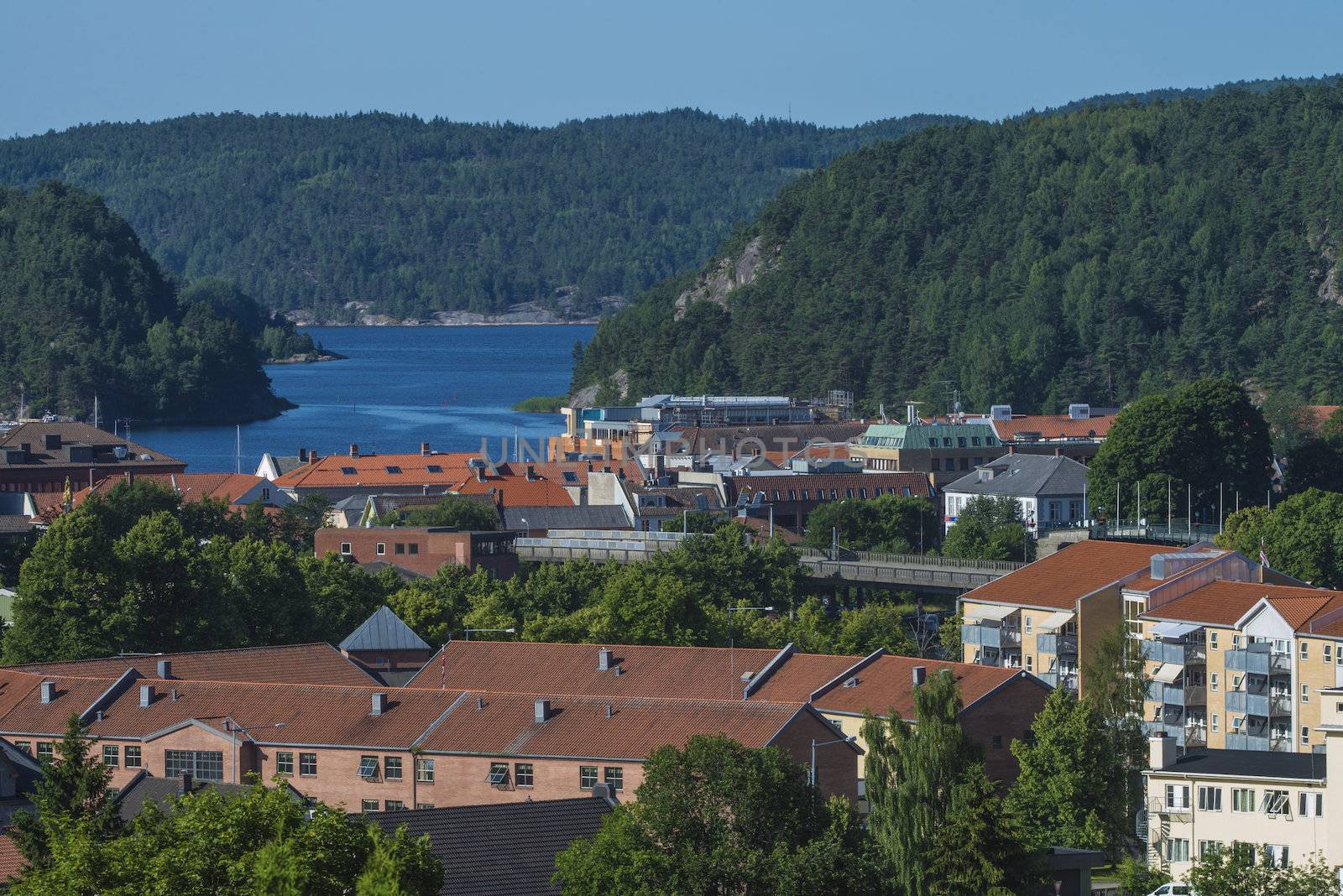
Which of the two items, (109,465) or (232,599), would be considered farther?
(109,465)

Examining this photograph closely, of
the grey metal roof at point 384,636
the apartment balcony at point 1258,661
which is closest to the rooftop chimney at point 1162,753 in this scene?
the apartment balcony at point 1258,661

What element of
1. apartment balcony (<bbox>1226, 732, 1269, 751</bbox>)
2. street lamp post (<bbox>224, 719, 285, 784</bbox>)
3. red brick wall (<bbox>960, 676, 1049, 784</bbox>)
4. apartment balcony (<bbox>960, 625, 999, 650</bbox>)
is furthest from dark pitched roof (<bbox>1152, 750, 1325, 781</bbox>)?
apartment balcony (<bbox>960, 625, 999, 650</bbox>)

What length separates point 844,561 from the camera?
84375 mm

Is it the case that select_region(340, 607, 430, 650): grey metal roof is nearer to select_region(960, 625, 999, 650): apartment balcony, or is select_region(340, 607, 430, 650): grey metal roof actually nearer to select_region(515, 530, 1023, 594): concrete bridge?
select_region(960, 625, 999, 650): apartment balcony

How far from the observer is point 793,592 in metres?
76.4

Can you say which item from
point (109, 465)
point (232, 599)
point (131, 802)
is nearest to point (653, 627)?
point (232, 599)

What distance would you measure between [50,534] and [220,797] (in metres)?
37.1

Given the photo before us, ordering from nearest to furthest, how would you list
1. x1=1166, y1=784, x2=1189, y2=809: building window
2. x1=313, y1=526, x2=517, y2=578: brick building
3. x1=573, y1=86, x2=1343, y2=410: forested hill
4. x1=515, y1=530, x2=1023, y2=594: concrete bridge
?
x1=1166, y1=784, x2=1189, y2=809: building window < x1=515, y1=530, x2=1023, y2=594: concrete bridge < x1=313, y1=526, x2=517, y2=578: brick building < x1=573, y1=86, x2=1343, y2=410: forested hill

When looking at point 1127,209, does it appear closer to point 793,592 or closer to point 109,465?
point 109,465

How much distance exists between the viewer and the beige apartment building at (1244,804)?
39594 millimetres

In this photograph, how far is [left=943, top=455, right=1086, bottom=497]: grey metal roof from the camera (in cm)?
10081

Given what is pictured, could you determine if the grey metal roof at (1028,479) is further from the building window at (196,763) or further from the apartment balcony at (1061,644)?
the building window at (196,763)

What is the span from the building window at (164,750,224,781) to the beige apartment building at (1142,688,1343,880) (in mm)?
15665

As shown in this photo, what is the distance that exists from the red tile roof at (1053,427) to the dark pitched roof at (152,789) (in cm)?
8502
